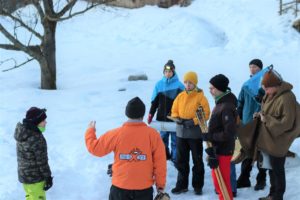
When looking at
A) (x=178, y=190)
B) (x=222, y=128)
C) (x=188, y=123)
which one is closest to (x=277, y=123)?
(x=222, y=128)

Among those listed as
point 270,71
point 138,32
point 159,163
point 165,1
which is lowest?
point 159,163

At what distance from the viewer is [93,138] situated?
4.48 meters

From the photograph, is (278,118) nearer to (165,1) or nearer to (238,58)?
(238,58)

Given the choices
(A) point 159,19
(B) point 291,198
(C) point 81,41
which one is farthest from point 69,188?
(A) point 159,19

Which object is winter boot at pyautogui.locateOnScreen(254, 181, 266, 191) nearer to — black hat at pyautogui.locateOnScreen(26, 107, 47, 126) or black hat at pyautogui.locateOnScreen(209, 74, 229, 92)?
black hat at pyautogui.locateOnScreen(209, 74, 229, 92)

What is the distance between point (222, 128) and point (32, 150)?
223 cm

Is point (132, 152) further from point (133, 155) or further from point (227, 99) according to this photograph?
point (227, 99)

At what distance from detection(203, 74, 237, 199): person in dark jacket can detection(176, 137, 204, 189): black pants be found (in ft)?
2.37

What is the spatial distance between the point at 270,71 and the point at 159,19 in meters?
20.6

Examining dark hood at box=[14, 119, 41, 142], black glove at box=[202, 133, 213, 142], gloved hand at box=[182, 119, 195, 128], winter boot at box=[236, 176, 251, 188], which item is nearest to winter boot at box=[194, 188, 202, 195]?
winter boot at box=[236, 176, 251, 188]

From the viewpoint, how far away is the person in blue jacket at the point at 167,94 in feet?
23.7

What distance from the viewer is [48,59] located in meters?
13.3

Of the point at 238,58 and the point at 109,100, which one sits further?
the point at 238,58

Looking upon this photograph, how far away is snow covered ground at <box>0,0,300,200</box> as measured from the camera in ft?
23.2
